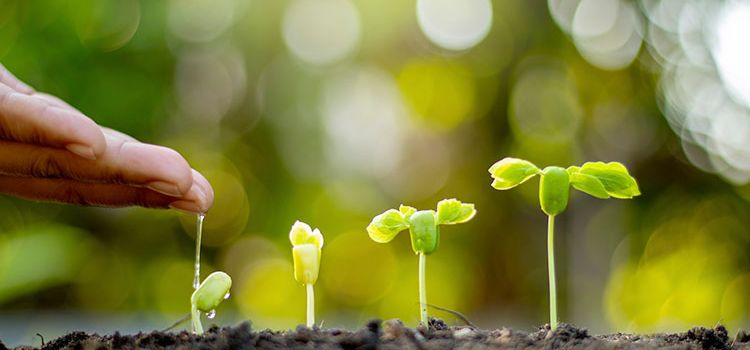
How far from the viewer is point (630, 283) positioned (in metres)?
3.71

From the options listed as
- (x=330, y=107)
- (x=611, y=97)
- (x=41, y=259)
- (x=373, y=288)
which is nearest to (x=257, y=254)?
(x=373, y=288)

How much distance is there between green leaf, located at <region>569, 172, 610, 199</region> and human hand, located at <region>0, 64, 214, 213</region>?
1.16 ft

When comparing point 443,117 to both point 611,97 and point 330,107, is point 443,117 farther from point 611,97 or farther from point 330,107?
point 611,97

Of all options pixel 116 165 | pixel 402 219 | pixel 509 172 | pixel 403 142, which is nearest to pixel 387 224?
pixel 402 219

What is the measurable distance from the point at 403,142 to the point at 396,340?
3730 mm

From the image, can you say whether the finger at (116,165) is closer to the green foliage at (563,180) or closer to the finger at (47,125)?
the finger at (47,125)

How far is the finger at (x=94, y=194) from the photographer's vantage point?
2.36 ft

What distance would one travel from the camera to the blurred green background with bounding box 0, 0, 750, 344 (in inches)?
150

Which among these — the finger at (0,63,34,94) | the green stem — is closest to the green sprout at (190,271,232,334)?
the green stem

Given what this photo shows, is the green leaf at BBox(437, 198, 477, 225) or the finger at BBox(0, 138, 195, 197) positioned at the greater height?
the finger at BBox(0, 138, 195, 197)

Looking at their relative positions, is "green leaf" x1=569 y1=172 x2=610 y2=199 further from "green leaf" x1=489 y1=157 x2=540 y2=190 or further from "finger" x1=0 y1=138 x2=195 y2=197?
"finger" x1=0 y1=138 x2=195 y2=197

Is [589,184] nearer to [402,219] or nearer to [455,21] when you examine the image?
[402,219]

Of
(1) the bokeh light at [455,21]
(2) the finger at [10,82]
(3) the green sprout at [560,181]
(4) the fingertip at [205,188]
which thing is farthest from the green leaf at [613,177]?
(1) the bokeh light at [455,21]

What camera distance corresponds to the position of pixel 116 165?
→ 67cm
